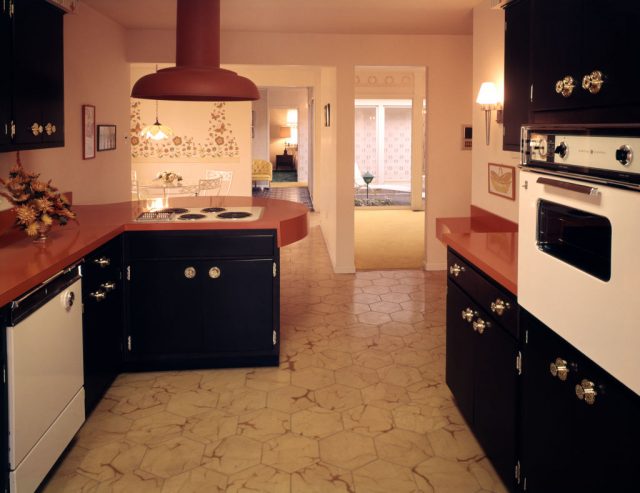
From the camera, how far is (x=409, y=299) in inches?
221

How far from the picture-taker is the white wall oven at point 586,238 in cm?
140

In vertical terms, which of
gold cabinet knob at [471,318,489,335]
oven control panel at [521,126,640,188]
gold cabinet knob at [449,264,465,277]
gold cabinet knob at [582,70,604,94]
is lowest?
gold cabinet knob at [471,318,489,335]

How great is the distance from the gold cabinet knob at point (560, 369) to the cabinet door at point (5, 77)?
2.54 m

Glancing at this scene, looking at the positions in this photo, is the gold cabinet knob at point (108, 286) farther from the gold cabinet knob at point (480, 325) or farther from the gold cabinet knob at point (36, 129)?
the gold cabinet knob at point (480, 325)

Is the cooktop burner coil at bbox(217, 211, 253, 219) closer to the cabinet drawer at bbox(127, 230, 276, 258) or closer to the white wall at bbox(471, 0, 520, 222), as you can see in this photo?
→ the cabinet drawer at bbox(127, 230, 276, 258)

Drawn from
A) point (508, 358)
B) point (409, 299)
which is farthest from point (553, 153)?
point (409, 299)

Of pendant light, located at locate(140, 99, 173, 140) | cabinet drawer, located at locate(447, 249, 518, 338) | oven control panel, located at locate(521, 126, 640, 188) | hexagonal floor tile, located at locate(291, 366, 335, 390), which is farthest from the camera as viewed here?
pendant light, located at locate(140, 99, 173, 140)

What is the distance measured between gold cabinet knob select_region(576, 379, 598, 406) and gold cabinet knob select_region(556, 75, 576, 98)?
2.52 feet

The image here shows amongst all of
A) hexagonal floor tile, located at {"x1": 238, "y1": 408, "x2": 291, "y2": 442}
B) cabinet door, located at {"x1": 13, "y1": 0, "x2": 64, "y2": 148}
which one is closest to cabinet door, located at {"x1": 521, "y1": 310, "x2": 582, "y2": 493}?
hexagonal floor tile, located at {"x1": 238, "y1": 408, "x2": 291, "y2": 442}

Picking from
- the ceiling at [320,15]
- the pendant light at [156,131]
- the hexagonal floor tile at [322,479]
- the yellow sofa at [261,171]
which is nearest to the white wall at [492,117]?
the ceiling at [320,15]

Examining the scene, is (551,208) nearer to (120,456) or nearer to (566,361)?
(566,361)

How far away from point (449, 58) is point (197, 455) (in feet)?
16.6

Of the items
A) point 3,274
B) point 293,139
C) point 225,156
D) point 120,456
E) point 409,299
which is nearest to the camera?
point 3,274

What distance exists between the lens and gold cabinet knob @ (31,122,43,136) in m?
3.31
